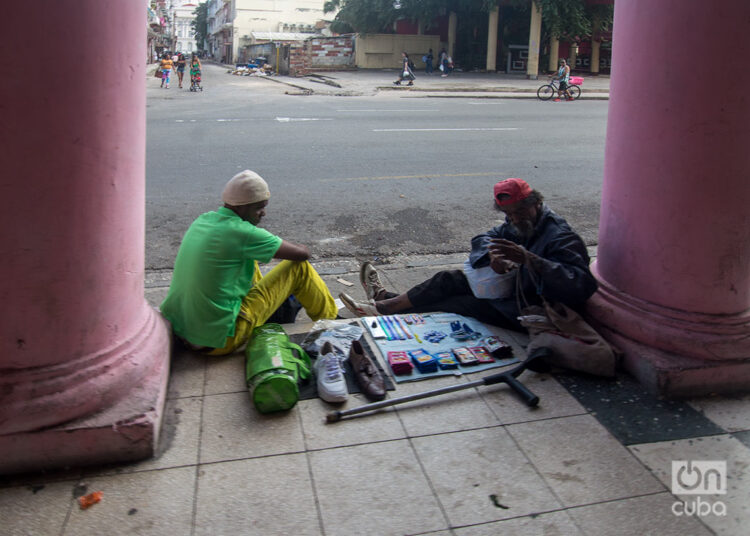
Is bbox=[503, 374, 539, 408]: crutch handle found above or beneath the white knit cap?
beneath

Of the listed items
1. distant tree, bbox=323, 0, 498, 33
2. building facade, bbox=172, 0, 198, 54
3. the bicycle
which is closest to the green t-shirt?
the bicycle

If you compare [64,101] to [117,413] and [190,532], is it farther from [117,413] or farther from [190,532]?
[190,532]

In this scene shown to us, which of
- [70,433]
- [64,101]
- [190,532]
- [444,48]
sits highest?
[444,48]

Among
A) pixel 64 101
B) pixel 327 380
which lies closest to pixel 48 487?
pixel 327 380

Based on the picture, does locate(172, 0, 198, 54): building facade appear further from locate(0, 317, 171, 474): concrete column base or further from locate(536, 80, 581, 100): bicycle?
locate(0, 317, 171, 474): concrete column base

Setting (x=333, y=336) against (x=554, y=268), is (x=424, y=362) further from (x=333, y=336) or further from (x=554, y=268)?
(x=554, y=268)

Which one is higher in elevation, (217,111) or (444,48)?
(444,48)

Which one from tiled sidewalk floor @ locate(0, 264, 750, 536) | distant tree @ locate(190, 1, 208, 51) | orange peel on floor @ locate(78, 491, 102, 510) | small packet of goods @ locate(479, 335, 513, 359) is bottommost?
orange peel on floor @ locate(78, 491, 102, 510)

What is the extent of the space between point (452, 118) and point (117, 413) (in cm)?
1373

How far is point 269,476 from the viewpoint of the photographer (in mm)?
2621

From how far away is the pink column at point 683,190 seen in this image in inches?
118

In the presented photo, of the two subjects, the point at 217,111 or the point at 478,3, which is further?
the point at 478,3

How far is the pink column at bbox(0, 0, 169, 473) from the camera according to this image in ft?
7.81

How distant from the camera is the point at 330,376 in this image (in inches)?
127
